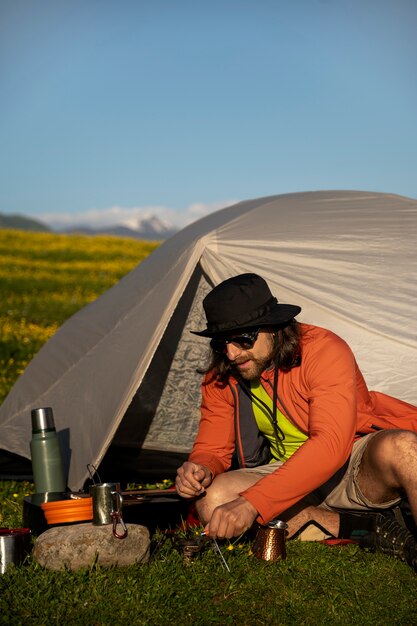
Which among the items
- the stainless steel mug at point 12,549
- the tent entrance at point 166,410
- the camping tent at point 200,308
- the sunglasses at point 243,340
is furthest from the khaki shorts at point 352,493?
the tent entrance at point 166,410

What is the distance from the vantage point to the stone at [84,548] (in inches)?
160

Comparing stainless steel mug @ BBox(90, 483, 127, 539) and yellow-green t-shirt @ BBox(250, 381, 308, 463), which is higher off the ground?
yellow-green t-shirt @ BBox(250, 381, 308, 463)

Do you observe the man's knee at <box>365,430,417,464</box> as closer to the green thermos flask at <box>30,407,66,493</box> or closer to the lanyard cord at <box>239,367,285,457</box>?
the lanyard cord at <box>239,367,285,457</box>

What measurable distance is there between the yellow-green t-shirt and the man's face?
22 centimetres

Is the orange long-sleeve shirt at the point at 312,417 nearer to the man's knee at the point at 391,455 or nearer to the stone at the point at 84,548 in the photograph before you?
the man's knee at the point at 391,455

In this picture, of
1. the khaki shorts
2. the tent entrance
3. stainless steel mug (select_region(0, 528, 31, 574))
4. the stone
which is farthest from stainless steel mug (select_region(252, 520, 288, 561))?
the tent entrance

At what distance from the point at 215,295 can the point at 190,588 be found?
4.23ft

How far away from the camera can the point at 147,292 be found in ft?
20.3

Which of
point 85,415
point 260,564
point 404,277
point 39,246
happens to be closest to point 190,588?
point 260,564

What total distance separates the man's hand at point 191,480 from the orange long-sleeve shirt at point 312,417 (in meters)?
0.23

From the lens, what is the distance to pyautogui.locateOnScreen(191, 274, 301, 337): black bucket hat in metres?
4.21

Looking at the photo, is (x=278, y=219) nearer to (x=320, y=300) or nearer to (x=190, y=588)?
(x=320, y=300)

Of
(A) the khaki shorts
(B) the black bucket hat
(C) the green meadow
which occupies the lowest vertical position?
(C) the green meadow

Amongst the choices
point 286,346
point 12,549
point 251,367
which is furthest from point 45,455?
point 286,346
